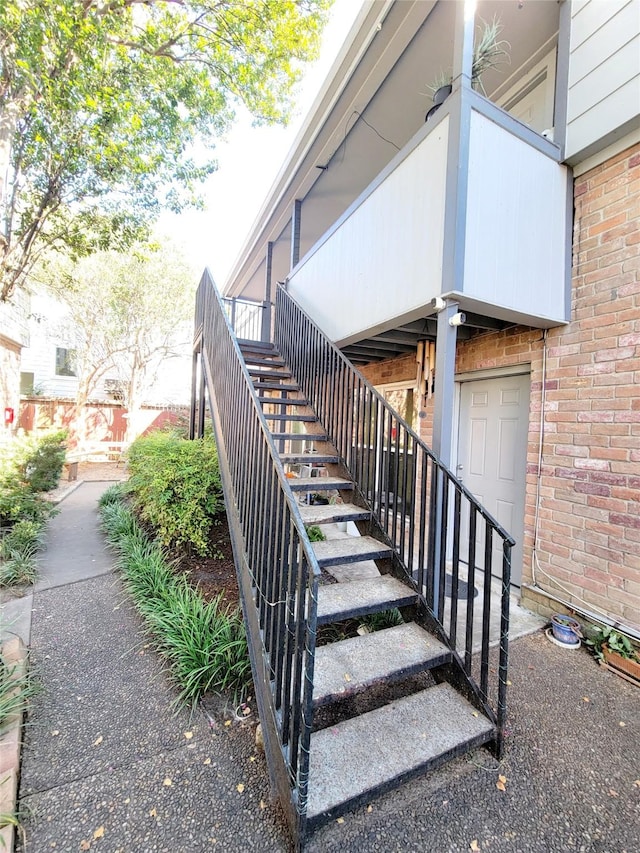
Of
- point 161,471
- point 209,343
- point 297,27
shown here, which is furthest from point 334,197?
point 161,471

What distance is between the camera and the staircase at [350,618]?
160 cm

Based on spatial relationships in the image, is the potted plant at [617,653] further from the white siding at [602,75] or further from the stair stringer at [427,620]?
the white siding at [602,75]

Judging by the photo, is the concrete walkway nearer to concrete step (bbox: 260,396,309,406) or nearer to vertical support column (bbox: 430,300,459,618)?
vertical support column (bbox: 430,300,459,618)

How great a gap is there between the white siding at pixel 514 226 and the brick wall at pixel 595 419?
23 centimetres

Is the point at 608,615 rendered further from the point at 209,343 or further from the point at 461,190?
the point at 209,343

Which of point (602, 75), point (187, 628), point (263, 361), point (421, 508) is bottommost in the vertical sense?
point (187, 628)

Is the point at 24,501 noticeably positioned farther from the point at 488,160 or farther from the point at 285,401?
the point at 488,160

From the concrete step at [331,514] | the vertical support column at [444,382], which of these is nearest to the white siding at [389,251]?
the vertical support column at [444,382]

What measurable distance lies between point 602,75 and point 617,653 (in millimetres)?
4449

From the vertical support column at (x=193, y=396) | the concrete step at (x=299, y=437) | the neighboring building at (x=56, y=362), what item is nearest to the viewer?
the concrete step at (x=299, y=437)

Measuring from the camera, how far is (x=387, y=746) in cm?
179

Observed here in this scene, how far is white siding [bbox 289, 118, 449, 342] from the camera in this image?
9.62 feet

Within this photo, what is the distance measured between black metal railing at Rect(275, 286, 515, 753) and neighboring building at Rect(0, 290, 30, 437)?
4639 millimetres

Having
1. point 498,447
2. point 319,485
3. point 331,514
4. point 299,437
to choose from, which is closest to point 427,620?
point 331,514
